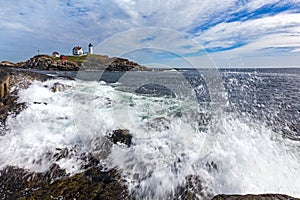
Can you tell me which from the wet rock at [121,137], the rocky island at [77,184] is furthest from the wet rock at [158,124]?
the rocky island at [77,184]

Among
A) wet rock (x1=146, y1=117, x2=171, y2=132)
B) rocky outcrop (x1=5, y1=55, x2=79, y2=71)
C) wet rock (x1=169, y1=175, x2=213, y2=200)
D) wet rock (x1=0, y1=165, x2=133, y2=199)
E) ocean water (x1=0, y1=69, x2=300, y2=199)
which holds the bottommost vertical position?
wet rock (x1=0, y1=165, x2=133, y2=199)

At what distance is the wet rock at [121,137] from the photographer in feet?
21.7

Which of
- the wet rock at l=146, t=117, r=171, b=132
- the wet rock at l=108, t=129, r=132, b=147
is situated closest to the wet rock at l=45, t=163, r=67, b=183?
the wet rock at l=108, t=129, r=132, b=147

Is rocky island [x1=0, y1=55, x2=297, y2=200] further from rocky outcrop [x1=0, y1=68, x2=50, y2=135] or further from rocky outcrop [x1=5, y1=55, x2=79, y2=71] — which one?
rocky outcrop [x1=5, y1=55, x2=79, y2=71]

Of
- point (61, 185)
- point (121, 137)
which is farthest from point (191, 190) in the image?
point (121, 137)

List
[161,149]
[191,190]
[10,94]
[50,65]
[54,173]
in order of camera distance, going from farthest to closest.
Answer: [50,65], [10,94], [161,149], [54,173], [191,190]

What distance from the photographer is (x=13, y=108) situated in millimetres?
8641

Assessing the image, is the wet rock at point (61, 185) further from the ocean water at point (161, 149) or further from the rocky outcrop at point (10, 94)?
the rocky outcrop at point (10, 94)

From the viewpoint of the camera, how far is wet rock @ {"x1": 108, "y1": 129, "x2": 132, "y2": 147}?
6623 millimetres

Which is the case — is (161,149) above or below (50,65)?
below

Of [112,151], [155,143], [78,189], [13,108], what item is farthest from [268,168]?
[13,108]

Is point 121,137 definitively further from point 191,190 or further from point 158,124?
point 191,190

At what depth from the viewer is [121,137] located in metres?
6.89

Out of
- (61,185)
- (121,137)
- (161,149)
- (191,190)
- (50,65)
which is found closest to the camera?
(191,190)
